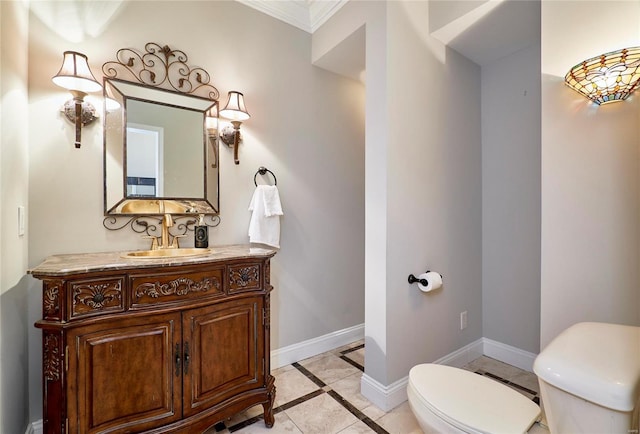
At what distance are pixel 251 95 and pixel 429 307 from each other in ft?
6.34

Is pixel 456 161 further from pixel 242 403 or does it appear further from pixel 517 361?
pixel 242 403

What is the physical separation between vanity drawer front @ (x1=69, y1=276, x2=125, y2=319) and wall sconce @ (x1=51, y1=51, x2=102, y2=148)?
83 centimetres

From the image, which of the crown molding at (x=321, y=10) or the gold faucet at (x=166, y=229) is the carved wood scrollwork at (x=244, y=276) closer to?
the gold faucet at (x=166, y=229)

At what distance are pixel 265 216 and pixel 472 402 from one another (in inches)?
59.3

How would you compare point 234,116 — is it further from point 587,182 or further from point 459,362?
point 459,362

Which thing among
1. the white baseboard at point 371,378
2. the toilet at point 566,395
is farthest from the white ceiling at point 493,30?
the white baseboard at point 371,378

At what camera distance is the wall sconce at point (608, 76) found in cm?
117

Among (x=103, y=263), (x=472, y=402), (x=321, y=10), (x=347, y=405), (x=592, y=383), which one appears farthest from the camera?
→ (x=321, y=10)

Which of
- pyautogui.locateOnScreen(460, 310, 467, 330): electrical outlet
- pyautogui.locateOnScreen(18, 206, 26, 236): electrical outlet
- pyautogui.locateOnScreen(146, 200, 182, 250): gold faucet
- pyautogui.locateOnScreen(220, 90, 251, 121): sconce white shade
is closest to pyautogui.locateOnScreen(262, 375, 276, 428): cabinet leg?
pyautogui.locateOnScreen(146, 200, 182, 250): gold faucet

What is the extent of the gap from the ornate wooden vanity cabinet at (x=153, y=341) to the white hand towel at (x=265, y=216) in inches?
18.0

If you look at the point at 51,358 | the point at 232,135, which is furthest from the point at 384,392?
the point at 232,135

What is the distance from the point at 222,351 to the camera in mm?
1498

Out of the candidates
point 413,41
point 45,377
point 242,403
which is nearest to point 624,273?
point 413,41

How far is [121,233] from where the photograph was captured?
1.70m
